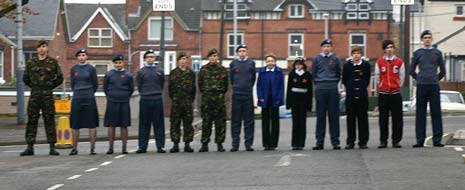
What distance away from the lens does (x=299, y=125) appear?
18.5 meters

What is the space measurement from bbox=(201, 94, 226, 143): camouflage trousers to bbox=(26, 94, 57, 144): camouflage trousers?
2788mm

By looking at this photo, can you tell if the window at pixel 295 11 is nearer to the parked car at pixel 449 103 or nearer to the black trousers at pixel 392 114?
the parked car at pixel 449 103

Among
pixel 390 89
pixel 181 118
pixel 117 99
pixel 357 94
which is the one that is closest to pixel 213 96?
pixel 181 118

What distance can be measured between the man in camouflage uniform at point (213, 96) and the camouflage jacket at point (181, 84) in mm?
218

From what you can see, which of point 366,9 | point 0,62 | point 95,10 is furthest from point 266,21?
point 0,62

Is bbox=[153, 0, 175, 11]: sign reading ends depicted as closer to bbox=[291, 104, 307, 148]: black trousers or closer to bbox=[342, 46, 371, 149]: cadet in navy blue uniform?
bbox=[291, 104, 307, 148]: black trousers

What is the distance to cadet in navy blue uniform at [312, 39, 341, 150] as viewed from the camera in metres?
18.2

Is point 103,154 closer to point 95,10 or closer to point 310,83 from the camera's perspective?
point 310,83

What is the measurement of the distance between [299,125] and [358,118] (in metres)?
1.08

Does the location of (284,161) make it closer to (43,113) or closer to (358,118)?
(358,118)

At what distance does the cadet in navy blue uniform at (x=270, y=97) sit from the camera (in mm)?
18453

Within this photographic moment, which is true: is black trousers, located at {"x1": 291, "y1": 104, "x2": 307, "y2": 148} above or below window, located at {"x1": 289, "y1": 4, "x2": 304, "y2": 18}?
below

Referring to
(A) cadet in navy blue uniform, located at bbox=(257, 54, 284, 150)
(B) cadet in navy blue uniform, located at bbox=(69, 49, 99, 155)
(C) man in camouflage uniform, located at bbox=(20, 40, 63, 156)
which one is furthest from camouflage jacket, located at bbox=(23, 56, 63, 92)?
(A) cadet in navy blue uniform, located at bbox=(257, 54, 284, 150)

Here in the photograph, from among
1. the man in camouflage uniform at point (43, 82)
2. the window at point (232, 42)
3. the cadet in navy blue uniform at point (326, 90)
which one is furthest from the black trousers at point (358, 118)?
the window at point (232, 42)
